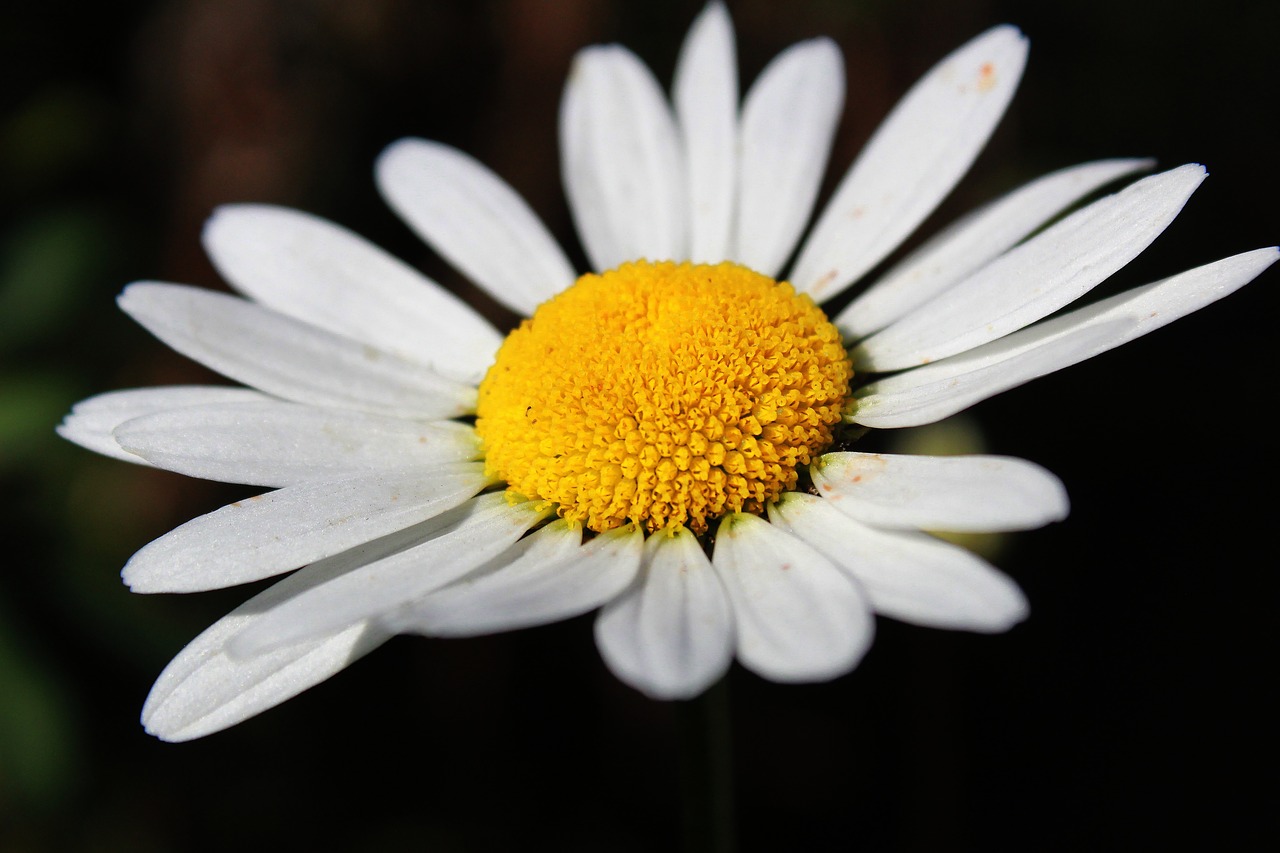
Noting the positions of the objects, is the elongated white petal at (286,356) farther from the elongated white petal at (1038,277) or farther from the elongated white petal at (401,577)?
the elongated white petal at (1038,277)

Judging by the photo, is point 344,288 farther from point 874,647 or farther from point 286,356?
point 874,647

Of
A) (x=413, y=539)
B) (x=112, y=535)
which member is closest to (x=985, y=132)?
(x=413, y=539)

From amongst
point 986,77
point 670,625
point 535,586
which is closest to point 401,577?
point 535,586

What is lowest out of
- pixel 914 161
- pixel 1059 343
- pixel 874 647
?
pixel 1059 343

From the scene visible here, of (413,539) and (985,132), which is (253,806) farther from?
(985,132)

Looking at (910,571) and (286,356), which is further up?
(286,356)

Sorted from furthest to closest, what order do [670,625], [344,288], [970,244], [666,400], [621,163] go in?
[621,163] < [344,288] < [970,244] < [666,400] < [670,625]

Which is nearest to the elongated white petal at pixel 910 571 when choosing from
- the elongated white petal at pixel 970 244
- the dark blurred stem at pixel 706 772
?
the dark blurred stem at pixel 706 772

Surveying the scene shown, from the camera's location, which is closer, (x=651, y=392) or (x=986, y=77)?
(x=651, y=392)
